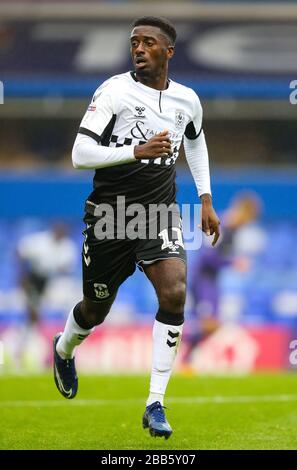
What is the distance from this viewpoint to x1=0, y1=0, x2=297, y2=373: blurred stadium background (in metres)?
17.7

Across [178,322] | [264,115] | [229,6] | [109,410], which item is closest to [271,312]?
[264,115]

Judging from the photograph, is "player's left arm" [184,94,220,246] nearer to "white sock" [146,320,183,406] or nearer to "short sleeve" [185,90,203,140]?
"short sleeve" [185,90,203,140]

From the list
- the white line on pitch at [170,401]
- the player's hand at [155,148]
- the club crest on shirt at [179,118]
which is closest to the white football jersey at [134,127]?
the club crest on shirt at [179,118]

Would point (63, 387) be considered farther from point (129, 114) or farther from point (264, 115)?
point (264, 115)

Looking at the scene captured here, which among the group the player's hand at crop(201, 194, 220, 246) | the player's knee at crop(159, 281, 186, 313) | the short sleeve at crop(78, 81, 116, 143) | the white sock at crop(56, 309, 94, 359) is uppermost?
the short sleeve at crop(78, 81, 116, 143)

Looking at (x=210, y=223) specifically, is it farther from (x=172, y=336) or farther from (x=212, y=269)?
(x=212, y=269)

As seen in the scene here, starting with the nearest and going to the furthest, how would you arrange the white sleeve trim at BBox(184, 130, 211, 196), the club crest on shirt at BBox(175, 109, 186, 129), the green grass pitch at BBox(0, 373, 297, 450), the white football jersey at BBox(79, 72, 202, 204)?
the white football jersey at BBox(79, 72, 202, 204) < the green grass pitch at BBox(0, 373, 297, 450) < the club crest on shirt at BBox(175, 109, 186, 129) < the white sleeve trim at BBox(184, 130, 211, 196)

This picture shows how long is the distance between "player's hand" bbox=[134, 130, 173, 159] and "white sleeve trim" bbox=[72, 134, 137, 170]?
5cm

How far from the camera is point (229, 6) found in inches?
798

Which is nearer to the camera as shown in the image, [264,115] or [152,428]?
[152,428]

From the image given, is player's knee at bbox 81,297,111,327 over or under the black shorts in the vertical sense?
under

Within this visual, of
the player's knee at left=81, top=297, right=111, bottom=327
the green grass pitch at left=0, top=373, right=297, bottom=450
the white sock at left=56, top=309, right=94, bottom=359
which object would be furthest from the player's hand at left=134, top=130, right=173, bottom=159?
the green grass pitch at left=0, top=373, right=297, bottom=450

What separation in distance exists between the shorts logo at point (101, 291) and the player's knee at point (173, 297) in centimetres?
57

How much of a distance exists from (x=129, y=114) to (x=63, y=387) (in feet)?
7.65
